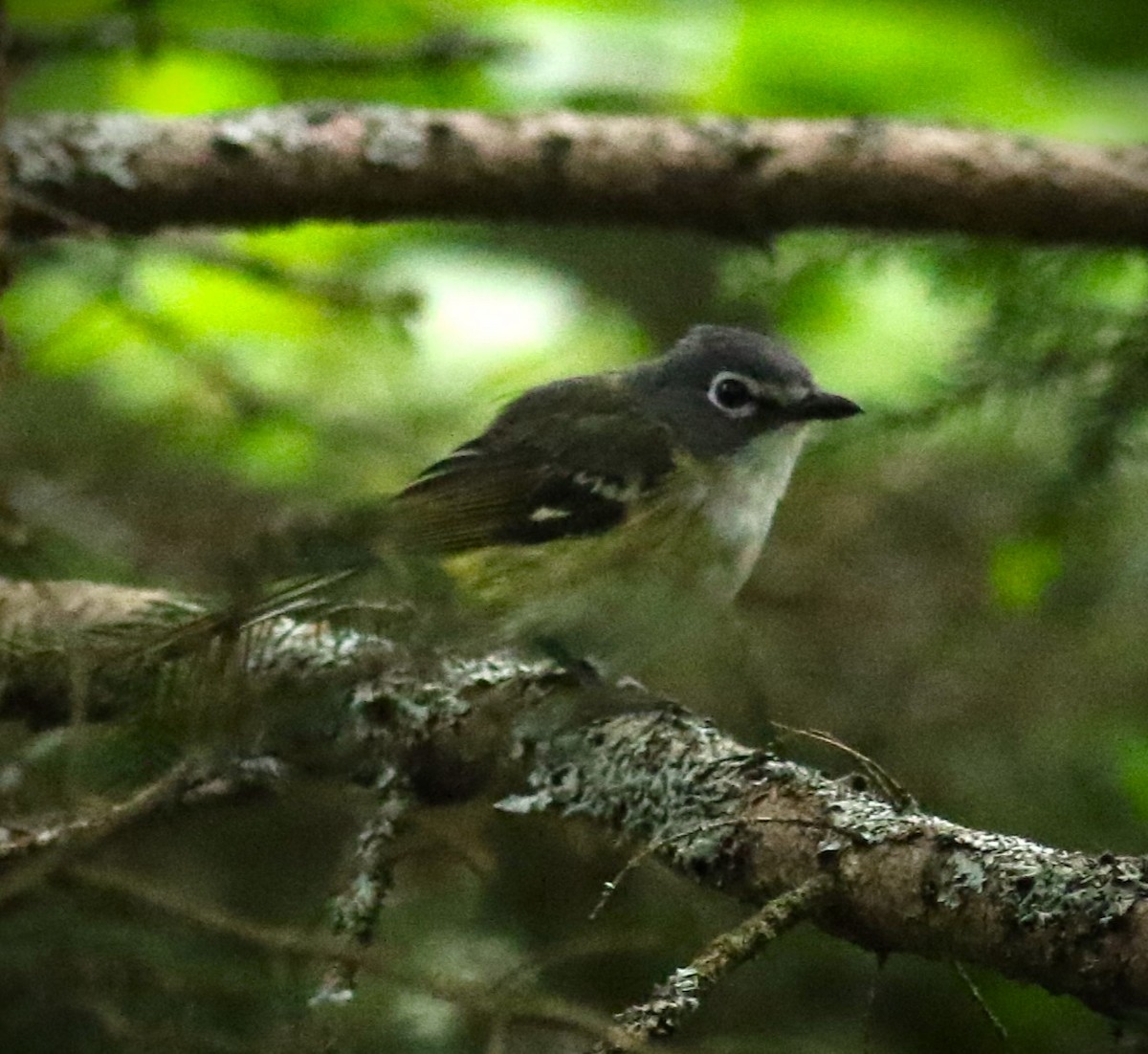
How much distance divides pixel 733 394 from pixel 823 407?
0.47 m

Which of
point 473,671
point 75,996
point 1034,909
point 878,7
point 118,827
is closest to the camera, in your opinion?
point 1034,909

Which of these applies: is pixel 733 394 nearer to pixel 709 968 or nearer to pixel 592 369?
pixel 592 369

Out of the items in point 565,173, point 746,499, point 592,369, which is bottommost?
point 592,369

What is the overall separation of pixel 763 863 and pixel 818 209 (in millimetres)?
2466

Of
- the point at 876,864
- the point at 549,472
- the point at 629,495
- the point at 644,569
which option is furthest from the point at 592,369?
the point at 876,864

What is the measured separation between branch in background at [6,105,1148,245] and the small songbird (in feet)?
1.69

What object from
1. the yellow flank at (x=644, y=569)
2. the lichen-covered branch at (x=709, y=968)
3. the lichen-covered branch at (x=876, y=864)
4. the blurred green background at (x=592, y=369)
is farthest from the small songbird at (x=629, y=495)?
the lichen-covered branch at (x=709, y=968)

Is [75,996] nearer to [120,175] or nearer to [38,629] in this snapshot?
[38,629]

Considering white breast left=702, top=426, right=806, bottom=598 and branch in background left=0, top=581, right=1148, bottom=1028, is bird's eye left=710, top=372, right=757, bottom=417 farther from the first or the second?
branch in background left=0, top=581, right=1148, bottom=1028

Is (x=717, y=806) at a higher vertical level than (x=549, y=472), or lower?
higher

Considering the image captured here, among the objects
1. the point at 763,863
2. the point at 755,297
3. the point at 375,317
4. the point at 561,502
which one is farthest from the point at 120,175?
the point at 763,863

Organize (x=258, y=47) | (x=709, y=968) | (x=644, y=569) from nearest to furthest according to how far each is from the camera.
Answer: (x=709, y=968) → (x=644, y=569) → (x=258, y=47)

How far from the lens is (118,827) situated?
2.66 meters

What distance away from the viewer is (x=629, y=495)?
479 centimetres
